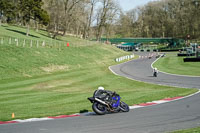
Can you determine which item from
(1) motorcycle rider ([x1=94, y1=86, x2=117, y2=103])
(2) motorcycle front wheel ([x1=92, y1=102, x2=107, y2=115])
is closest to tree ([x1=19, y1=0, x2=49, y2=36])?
(1) motorcycle rider ([x1=94, y1=86, x2=117, y2=103])

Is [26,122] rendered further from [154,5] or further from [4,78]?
[154,5]

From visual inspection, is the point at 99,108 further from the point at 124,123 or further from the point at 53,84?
the point at 53,84

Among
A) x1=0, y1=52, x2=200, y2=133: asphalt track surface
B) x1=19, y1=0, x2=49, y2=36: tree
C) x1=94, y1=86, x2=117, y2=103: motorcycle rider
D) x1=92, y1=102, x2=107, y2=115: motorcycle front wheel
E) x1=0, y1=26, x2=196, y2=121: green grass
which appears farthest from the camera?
x1=19, y1=0, x2=49, y2=36: tree

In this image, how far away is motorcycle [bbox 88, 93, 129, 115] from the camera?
15.2m

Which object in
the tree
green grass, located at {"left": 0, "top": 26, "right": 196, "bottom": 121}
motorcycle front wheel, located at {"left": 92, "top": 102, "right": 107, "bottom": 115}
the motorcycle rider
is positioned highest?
the tree

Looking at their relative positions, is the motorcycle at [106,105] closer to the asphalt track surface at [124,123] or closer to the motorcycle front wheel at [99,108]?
the motorcycle front wheel at [99,108]

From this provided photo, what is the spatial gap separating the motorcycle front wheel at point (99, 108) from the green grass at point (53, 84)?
179 cm

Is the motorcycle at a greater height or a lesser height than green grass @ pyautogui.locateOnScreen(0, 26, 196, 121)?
greater

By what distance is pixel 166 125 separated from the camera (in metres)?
12.6

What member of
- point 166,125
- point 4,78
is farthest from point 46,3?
point 166,125

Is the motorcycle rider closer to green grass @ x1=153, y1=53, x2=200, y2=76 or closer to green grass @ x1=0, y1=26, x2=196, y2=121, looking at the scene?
green grass @ x1=0, y1=26, x2=196, y2=121

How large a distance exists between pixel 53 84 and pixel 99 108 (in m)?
20.2

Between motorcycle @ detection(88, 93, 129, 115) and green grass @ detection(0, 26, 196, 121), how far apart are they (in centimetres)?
182

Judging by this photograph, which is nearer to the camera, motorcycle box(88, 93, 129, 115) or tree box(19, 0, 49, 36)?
motorcycle box(88, 93, 129, 115)
